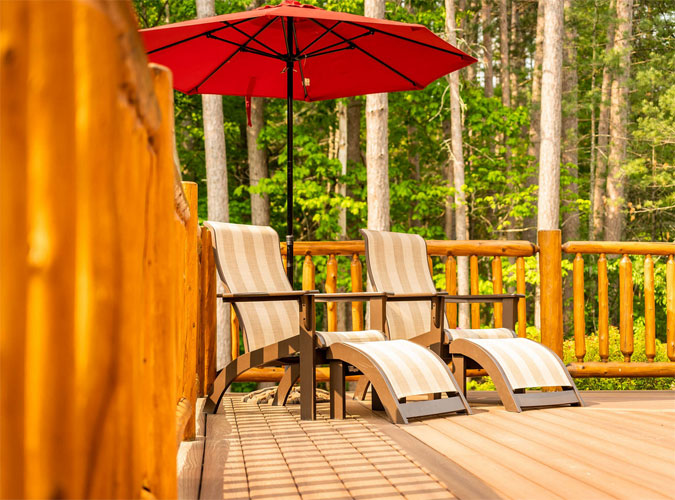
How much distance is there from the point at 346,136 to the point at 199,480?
13148 millimetres

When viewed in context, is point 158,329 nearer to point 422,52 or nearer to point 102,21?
point 102,21

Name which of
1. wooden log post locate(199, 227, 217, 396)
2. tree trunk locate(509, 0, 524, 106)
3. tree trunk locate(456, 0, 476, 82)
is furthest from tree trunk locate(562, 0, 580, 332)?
wooden log post locate(199, 227, 217, 396)

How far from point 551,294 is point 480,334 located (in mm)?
1037

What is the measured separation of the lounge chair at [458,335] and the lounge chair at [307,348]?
0.88 feet

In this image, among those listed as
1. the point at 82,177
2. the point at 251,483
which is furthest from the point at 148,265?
the point at 251,483

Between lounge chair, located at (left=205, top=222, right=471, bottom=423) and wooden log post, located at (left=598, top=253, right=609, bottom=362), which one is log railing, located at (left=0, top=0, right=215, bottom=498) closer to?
lounge chair, located at (left=205, top=222, right=471, bottom=423)

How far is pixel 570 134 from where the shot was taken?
18.0 meters

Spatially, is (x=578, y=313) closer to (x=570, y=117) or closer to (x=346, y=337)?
(x=346, y=337)

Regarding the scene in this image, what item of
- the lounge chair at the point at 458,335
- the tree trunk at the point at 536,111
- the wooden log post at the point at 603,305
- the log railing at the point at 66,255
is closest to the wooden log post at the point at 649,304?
the wooden log post at the point at 603,305

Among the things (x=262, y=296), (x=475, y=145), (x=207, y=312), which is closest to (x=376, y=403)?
(x=262, y=296)

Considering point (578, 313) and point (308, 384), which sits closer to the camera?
point (308, 384)

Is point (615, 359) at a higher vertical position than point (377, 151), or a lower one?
lower

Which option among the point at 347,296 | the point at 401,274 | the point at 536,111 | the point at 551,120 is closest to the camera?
the point at 347,296

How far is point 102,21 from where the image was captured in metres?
0.86
